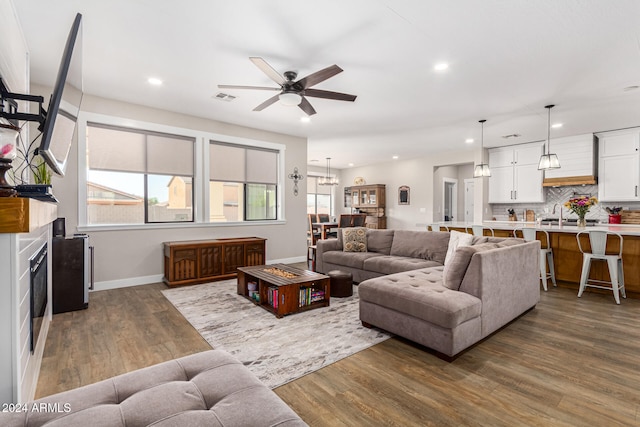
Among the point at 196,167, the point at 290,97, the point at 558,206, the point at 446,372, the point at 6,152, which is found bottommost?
the point at 446,372

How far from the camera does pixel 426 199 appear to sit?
8883 millimetres

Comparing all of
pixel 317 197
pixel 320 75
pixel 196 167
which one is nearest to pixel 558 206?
pixel 320 75

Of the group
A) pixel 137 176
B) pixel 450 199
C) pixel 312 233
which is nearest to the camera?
pixel 137 176

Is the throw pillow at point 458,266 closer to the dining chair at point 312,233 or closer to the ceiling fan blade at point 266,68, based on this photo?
the ceiling fan blade at point 266,68

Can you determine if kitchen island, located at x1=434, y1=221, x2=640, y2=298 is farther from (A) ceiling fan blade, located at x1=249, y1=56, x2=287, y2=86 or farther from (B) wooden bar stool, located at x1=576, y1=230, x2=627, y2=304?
(A) ceiling fan blade, located at x1=249, y1=56, x2=287, y2=86

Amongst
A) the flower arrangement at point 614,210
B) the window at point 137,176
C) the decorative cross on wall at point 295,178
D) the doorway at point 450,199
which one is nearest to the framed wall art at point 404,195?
the doorway at point 450,199

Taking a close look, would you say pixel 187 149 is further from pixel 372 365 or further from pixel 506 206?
pixel 506 206

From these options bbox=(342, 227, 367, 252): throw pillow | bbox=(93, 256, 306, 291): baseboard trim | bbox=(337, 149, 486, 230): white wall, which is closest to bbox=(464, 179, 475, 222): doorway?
bbox=(337, 149, 486, 230): white wall

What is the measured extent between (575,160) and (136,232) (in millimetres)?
8377

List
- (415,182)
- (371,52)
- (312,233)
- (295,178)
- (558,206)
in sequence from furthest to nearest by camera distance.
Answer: (415,182)
(312,233)
(558,206)
(295,178)
(371,52)

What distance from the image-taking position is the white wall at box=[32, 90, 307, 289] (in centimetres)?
413

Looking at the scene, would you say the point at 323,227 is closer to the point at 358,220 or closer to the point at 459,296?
the point at 358,220

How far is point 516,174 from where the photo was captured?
7242mm

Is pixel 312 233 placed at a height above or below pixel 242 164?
below
